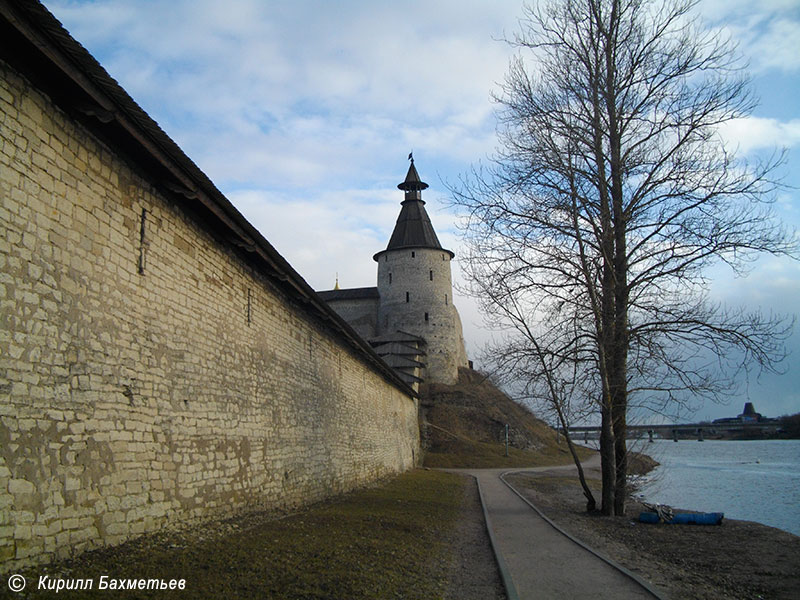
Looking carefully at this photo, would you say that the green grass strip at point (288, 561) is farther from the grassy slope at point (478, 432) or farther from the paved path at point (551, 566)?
the grassy slope at point (478, 432)

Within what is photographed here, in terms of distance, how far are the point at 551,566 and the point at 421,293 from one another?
140ft

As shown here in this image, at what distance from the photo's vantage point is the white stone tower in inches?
Answer: 1946

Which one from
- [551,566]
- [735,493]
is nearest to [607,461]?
[551,566]

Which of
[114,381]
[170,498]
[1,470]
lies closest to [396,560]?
[170,498]

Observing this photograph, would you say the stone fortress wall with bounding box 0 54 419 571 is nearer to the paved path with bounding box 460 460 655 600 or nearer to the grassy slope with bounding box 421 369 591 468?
the paved path with bounding box 460 460 655 600

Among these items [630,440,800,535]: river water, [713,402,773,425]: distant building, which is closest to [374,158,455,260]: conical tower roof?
[630,440,800,535]: river water

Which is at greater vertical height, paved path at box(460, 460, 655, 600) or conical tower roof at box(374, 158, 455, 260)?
conical tower roof at box(374, 158, 455, 260)

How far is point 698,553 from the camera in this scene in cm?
937

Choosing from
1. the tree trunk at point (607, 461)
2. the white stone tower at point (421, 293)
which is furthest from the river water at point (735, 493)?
the white stone tower at point (421, 293)

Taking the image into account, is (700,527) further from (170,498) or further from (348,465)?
(170,498)

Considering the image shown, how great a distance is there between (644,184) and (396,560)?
9.54 m

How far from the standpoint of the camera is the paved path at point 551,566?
6036mm

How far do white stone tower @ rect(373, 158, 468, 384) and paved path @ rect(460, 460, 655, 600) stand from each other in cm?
3741

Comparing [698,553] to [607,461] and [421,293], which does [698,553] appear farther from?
[421,293]
